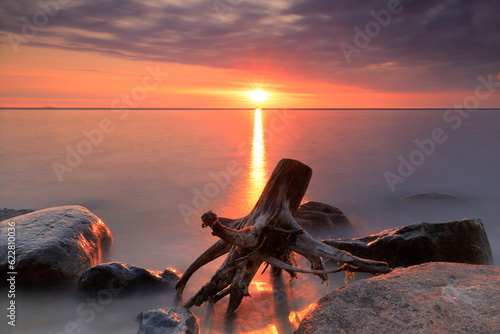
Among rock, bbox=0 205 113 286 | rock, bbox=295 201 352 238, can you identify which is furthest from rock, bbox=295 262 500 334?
rock, bbox=295 201 352 238

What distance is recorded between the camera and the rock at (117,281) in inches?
170

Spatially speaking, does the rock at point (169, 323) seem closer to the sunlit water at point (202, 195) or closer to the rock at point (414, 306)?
the sunlit water at point (202, 195)

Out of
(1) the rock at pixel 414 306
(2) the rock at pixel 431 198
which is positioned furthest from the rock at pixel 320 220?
(1) the rock at pixel 414 306

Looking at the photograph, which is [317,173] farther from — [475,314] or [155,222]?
[475,314]

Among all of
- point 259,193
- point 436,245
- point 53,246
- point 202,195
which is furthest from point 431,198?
point 53,246

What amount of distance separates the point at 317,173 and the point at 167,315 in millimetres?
12463

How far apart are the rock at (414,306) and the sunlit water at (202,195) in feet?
3.42

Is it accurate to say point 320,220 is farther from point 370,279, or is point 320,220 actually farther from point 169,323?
point 169,323

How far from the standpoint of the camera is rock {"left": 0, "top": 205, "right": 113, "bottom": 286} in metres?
4.43

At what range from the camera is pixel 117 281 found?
435 cm

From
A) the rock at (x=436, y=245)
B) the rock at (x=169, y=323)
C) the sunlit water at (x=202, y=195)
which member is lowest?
the sunlit water at (x=202, y=195)

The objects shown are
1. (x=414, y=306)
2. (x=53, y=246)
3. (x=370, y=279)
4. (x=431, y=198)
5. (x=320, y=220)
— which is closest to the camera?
(x=414, y=306)

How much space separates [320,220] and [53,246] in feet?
16.4

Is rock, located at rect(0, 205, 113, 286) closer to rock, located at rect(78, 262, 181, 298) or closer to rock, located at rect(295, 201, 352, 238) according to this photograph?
rock, located at rect(78, 262, 181, 298)
